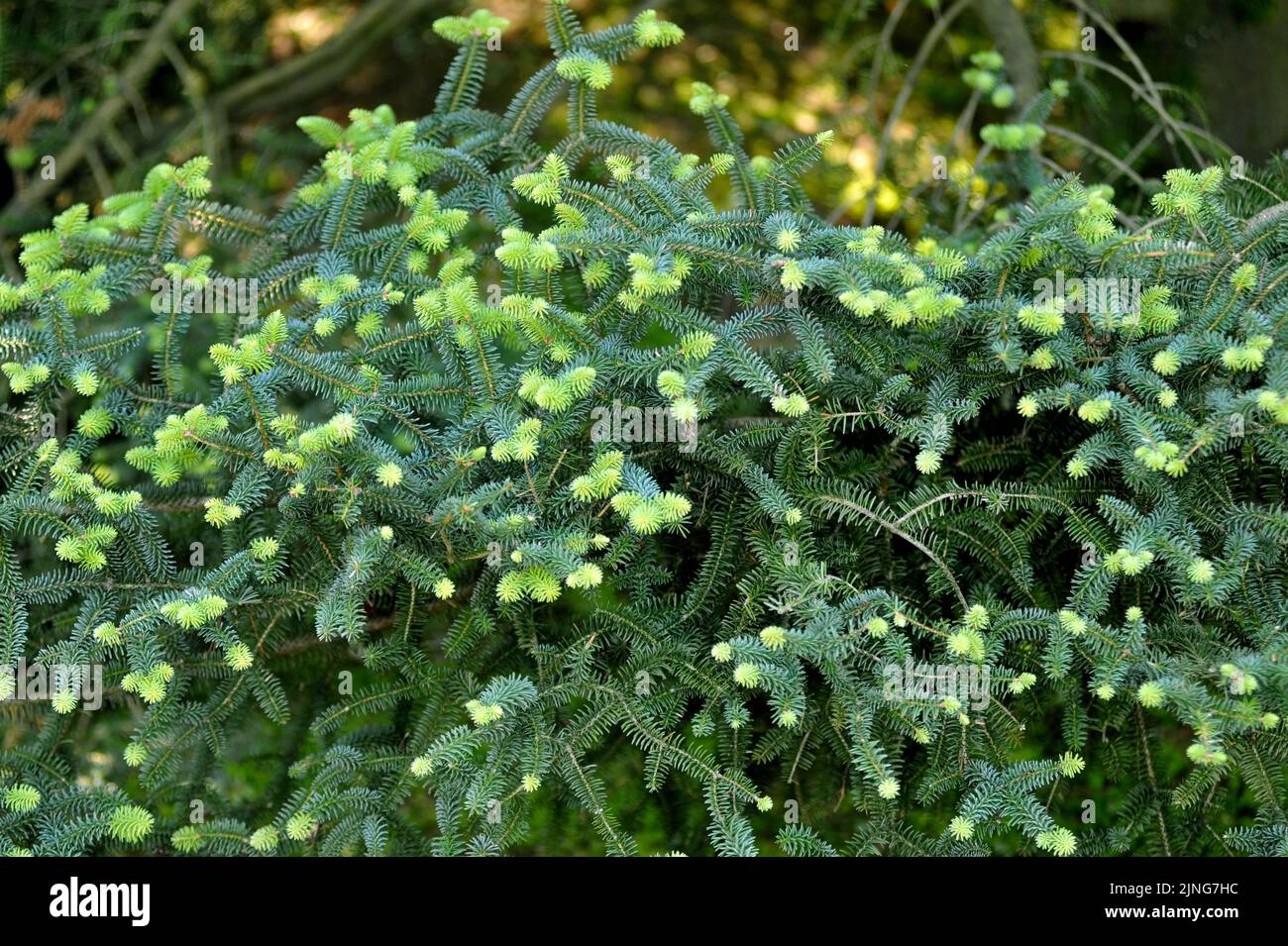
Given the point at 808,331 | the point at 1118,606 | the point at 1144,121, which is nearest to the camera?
the point at 808,331

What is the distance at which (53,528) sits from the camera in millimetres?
2178

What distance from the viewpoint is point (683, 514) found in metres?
2.00

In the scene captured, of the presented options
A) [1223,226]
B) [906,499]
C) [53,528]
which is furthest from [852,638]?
[53,528]

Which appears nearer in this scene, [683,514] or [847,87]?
[683,514]

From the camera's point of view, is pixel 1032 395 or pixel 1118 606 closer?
pixel 1032 395

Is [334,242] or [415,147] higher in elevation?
[415,147]

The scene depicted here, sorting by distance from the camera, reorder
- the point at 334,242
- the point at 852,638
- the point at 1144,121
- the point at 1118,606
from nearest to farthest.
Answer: the point at 852,638, the point at 1118,606, the point at 334,242, the point at 1144,121

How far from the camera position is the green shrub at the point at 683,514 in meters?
2.01

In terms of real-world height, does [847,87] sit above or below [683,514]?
above

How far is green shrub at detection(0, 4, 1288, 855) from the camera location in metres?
2.01

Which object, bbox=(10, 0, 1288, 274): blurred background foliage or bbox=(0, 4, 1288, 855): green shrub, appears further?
bbox=(10, 0, 1288, 274): blurred background foliage

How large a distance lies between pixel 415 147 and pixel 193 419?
2.79 ft
